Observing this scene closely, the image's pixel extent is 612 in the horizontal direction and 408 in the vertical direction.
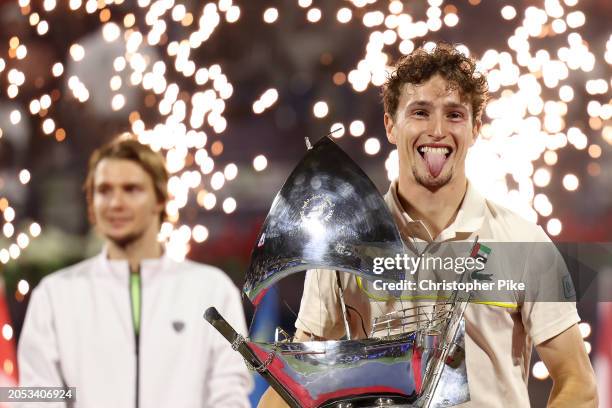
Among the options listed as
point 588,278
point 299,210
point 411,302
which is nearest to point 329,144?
point 299,210

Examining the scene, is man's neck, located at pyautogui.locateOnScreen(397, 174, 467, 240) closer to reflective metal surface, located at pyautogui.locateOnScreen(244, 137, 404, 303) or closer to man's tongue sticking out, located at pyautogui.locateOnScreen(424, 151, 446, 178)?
man's tongue sticking out, located at pyautogui.locateOnScreen(424, 151, 446, 178)

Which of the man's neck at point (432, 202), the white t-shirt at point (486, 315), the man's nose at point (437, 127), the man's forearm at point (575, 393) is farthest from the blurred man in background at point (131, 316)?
the man's forearm at point (575, 393)

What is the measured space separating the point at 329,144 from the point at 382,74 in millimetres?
786

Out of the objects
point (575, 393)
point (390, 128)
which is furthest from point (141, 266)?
point (575, 393)

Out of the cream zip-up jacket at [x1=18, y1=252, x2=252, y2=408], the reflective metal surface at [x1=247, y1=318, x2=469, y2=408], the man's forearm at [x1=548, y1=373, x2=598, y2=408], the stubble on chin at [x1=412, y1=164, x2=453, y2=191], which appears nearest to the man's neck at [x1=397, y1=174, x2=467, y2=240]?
the stubble on chin at [x1=412, y1=164, x2=453, y2=191]

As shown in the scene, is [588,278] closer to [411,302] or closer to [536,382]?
[536,382]

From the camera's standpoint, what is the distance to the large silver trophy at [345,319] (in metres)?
1.40

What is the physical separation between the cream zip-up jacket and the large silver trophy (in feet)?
2.56

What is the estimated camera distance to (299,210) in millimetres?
1624

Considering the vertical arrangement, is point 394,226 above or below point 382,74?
below

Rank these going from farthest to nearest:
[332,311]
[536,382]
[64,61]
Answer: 1. [64,61]
2. [536,382]
3. [332,311]

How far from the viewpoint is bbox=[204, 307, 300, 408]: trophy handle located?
A: 1.37 metres

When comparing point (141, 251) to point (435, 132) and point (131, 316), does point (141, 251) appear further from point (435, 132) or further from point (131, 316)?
point (435, 132)

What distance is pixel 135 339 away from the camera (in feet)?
8.00
